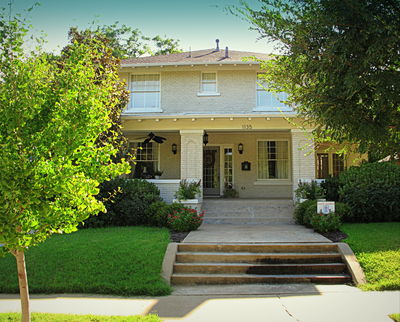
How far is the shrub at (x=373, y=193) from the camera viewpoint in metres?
11.3

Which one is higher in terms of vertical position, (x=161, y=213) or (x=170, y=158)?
(x=170, y=158)

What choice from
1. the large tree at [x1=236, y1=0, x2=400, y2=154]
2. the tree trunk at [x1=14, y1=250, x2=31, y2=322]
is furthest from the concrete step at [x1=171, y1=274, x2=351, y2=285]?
the tree trunk at [x1=14, y1=250, x2=31, y2=322]

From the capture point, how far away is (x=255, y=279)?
24.7 feet

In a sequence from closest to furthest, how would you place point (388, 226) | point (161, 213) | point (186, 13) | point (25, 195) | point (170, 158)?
point (25, 195)
point (186, 13)
point (388, 226)
point (161, 213)
point (170, 158)

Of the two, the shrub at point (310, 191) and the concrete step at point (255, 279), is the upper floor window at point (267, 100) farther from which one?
the concrete step at point (255, 279)

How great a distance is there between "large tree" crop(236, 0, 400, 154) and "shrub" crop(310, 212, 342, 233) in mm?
4422

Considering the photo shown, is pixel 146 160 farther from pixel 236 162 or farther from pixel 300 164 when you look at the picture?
pixel 300 164

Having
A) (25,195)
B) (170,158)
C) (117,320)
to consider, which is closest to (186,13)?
(25,195)

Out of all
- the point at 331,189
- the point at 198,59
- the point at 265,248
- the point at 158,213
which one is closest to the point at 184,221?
the point at 158,213

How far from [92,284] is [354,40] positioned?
6443 mm

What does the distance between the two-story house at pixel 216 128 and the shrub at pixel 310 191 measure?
33.3 inches

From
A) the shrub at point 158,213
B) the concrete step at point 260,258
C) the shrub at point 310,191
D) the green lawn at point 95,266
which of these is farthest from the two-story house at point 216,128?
the concrete step at point 260,258

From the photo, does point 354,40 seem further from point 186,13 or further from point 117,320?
point 117,320

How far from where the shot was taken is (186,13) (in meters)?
8.55
